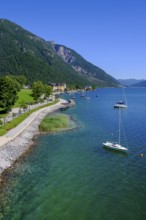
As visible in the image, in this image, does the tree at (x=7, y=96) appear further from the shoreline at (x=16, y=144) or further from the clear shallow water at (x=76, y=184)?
the clear shallow water at (x=76, y=184)

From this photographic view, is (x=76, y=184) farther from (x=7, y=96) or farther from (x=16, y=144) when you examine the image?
(x=7, y=96)

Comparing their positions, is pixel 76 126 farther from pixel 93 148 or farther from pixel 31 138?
pixel 93 148

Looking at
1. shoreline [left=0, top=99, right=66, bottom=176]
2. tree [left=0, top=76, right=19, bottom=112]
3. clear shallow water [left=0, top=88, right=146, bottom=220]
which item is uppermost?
tree [left=0, top=76, right=19, bottom=112]

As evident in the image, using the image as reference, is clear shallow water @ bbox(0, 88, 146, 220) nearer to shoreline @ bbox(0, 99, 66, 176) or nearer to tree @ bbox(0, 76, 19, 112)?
shoreline @ bbox(0, 99, 66, 176)

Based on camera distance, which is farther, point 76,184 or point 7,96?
point 7,96

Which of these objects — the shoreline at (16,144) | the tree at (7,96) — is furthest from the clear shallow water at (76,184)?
the tree at (7,96)

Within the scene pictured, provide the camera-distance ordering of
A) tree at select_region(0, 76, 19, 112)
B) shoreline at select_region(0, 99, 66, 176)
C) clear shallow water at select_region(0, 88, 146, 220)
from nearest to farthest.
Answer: clear shallow water at select_region(0, 88, 146, 220)
shoreline at select_region(0, 99, 66, 176)
tree at select_region(0, 76, 19, 112)

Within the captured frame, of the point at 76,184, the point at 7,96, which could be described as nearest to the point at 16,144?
the point at 76,184

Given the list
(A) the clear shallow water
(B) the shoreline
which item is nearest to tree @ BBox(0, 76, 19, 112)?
(B) the shoreline

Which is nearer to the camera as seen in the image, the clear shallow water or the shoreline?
the clear shallow water
